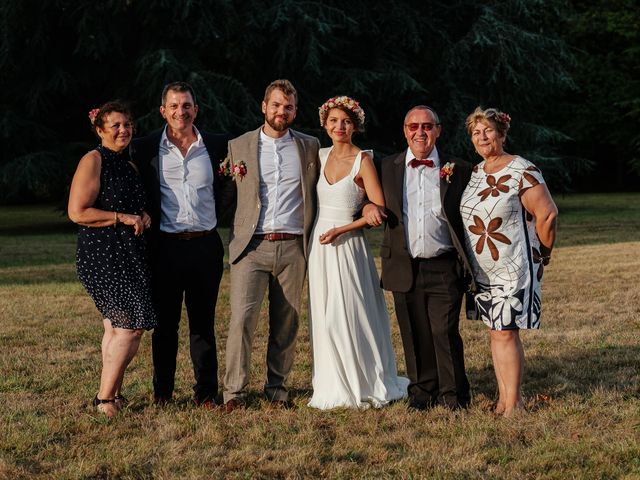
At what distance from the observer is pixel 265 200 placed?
19.3ft

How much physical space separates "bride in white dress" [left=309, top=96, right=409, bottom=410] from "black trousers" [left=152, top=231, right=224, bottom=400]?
0.64 meters

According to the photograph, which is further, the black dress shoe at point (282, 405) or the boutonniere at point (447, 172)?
the black dress shoe at point (282, 405)

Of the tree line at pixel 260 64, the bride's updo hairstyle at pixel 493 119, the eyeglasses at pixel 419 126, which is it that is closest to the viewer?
the bride's updo hairstyle at pixel 493 119

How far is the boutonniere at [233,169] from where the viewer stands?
5.80 metres

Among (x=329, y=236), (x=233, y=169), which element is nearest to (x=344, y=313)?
(x=329, y=236)

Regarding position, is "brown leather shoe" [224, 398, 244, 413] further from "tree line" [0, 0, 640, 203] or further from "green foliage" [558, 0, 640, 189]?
"green foliage" [558, 0, 640, 189]

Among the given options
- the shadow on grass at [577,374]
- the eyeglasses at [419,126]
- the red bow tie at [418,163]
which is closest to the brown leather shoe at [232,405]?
the shadow on grass at [577,374]

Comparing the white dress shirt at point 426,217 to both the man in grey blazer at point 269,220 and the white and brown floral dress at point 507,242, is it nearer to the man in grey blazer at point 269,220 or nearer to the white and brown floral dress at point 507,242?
the white and brown floral dress at point 507,242

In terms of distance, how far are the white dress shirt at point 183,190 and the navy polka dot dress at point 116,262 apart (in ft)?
0.73

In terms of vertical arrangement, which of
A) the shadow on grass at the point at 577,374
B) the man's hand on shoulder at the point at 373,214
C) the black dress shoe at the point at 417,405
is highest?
the man's hand on shoulder at the point at 373,214

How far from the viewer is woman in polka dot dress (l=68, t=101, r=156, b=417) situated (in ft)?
18.3

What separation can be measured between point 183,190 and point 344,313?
128cm

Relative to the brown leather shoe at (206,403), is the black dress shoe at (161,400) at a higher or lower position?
higher

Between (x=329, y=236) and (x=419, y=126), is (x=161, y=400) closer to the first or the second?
(x=329, y=236)
